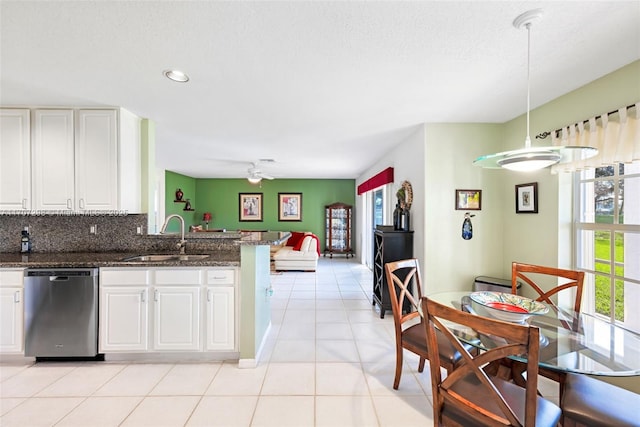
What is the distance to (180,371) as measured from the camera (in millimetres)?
2217

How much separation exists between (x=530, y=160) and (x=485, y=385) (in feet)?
3.65

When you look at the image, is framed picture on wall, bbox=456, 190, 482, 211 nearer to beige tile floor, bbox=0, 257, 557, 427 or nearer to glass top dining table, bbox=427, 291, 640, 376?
glass top dining table, bbox=427, 291, 640, 376

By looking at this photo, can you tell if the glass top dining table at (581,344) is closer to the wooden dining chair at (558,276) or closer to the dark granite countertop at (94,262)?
the wooden dining chair at (558,276)

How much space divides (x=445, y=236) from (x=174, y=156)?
15.8 ft

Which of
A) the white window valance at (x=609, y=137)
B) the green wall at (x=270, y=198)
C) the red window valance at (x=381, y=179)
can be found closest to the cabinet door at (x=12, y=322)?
the red window valance at (x=381, y=179)

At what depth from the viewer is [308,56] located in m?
1.76

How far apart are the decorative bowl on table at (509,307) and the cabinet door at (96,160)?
3.40 m

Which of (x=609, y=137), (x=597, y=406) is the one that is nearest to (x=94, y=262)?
(x=597, y=406)

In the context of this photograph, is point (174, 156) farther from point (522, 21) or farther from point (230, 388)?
point (522, 21)

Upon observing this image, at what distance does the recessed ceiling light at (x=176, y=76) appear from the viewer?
1965mm

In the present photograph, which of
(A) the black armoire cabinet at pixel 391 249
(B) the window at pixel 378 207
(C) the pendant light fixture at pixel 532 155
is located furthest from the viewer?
(B) the window at pixel 378 207

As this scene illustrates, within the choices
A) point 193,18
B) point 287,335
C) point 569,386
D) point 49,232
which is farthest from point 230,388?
point 49,232

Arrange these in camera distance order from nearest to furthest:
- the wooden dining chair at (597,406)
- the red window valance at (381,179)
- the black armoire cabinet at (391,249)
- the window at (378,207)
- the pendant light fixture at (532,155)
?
the wooden dining chair at (597,406)
the pendant light fixture at (532,155)
the black armoire cabinet at (391,249)
the red window valance at (381,179)
the window at (378,207)

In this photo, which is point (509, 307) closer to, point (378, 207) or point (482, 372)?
point (482, 372)
